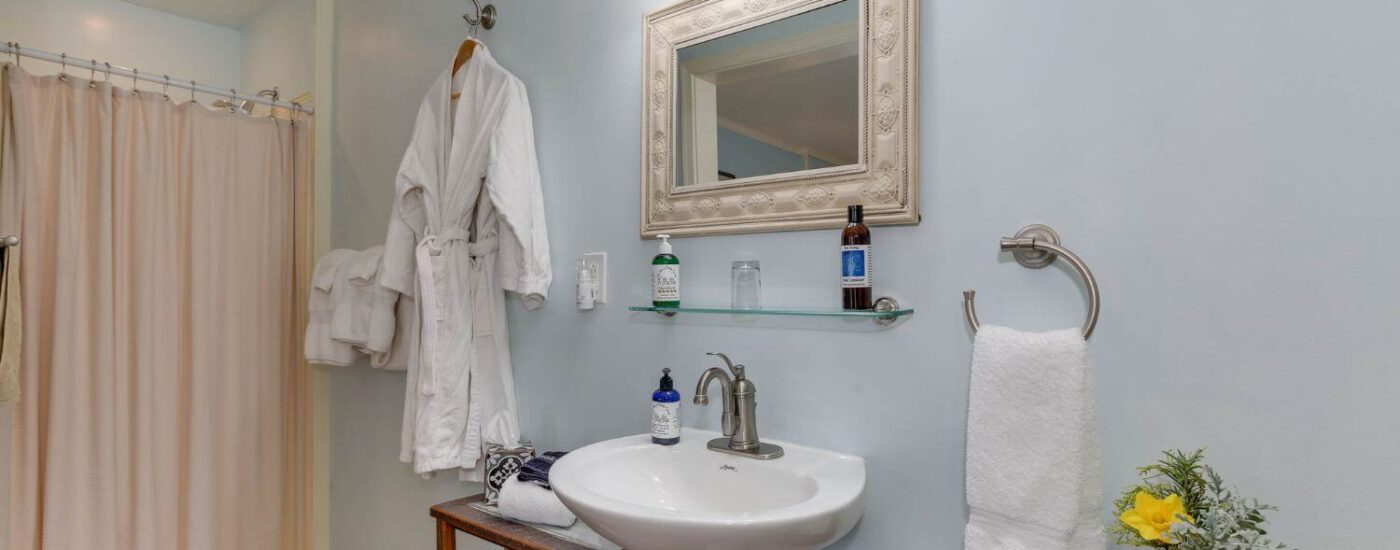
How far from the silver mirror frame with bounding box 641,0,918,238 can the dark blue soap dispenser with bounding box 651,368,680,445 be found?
1.13ft

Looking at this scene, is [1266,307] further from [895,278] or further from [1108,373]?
[895,278]

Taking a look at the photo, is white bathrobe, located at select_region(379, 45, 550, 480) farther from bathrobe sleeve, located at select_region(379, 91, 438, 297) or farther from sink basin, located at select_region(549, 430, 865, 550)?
sink basin, located at select_region(549, 430, 865, 550)

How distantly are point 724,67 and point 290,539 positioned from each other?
7.66 ft

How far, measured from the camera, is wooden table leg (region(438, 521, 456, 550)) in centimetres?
157

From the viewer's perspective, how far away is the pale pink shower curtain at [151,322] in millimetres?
1898

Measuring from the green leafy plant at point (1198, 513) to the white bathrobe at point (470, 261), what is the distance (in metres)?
1.26

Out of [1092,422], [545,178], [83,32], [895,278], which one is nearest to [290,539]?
[545,178]

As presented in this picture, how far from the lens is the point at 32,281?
1892 millimetres

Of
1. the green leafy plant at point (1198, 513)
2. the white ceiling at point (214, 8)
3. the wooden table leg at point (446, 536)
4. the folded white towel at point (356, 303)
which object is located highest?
the white ceiling at point (214, 8)

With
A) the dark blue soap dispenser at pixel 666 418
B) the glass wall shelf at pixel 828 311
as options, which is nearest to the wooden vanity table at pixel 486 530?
the dark blue soap dispenser at pixel 666 418

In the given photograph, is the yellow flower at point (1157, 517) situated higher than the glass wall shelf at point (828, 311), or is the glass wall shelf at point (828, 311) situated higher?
the glass wall shelf at point (828, 311)

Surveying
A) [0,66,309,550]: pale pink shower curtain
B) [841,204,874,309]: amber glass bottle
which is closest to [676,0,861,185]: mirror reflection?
[841,204,874,309]: amber glass bottle

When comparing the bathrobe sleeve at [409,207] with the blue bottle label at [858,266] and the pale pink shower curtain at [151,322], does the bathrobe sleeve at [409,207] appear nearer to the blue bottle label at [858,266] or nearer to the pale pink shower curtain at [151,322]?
the pale pink shower curtain at [151,322]

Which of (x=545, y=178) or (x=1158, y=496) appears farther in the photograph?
(x=545, y=178)
